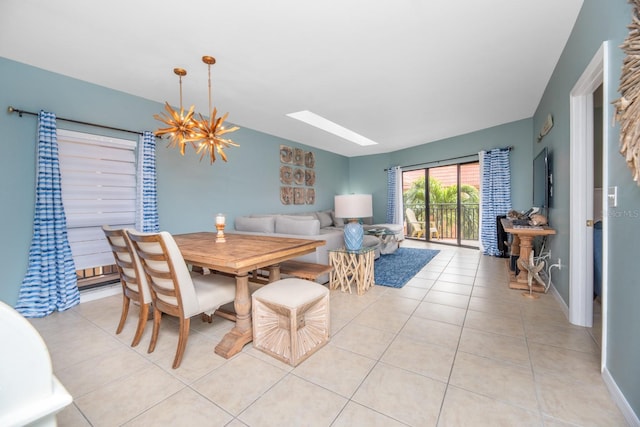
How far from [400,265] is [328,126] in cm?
283

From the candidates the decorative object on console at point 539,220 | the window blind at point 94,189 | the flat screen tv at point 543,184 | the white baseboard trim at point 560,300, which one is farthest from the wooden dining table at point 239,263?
the flat screen tv at point 543,184

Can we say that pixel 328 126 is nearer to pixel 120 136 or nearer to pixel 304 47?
pixel 304 47

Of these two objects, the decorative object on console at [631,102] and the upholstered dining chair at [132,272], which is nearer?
the decorative object on console at [631,102]

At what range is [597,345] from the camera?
6.17 feet

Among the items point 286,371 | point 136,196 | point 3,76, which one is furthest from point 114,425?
point 3,76

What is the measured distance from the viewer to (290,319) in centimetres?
174

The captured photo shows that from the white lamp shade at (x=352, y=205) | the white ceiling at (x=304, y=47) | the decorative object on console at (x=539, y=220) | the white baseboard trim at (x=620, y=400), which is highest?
the white ceiling at (x=304, y=47)

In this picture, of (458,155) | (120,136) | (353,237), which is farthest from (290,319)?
(458,155)

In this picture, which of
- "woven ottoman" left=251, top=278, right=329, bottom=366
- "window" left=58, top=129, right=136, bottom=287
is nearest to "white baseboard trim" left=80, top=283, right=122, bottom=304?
"window" left=58, top=129, right=136, bottom=287

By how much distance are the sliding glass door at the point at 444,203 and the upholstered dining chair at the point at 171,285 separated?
18.7 ft

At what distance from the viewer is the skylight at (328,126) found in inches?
172

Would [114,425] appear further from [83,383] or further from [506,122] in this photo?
[506,122]

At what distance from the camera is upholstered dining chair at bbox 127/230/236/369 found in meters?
1.66

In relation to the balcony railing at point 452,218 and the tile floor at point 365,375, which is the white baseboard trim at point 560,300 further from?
the balcony railing at point 452,218
